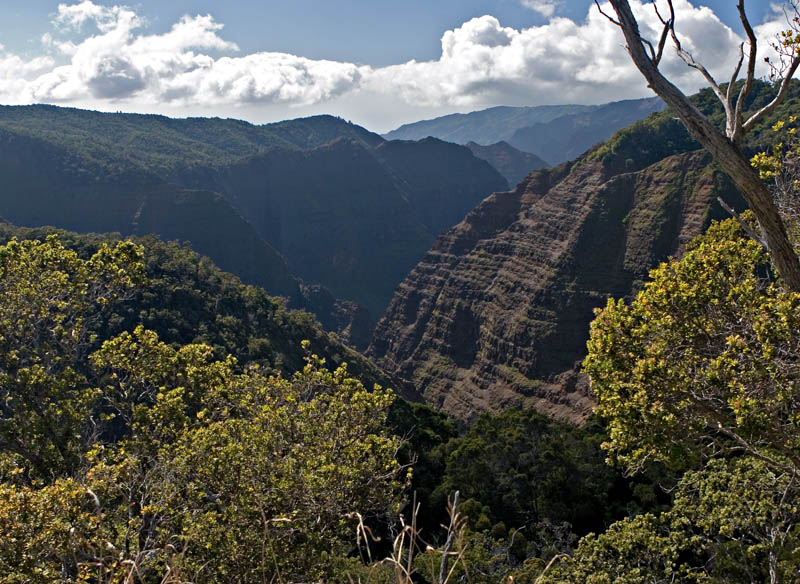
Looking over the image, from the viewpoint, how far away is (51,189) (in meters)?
176

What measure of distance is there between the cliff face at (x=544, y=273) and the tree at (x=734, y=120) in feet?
236

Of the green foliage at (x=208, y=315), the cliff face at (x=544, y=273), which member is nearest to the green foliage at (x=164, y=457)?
the green foliage at (x=208, y=315)

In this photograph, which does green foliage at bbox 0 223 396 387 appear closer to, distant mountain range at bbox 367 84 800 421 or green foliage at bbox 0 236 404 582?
distant mountain range at bbox 367 84 800 421

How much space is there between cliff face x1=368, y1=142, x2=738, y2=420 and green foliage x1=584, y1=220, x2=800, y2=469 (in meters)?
68.9

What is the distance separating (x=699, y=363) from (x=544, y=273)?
8913cm

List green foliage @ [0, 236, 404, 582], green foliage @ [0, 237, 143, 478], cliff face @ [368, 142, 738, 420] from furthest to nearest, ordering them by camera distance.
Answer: cliff face @ [368, 142, 738, 420] < green foliage @ [0, 237, 143, 478] < green foliage @ [0, 236, 404, 582]

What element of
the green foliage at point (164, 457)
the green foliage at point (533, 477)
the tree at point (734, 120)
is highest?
the tree at point (734, 120)

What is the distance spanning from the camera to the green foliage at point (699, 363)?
9555mm

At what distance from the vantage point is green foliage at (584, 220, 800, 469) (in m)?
9.55

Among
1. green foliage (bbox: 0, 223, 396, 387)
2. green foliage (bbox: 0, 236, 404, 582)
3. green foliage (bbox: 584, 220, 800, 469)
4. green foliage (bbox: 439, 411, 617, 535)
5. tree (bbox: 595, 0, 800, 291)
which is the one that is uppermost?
tree (bbox: 595, 0, 800, 291)

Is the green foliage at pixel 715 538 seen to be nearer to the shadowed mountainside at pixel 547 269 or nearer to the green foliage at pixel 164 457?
the green foliage at pixel 164 457

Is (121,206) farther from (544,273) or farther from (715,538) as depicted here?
(715,538)

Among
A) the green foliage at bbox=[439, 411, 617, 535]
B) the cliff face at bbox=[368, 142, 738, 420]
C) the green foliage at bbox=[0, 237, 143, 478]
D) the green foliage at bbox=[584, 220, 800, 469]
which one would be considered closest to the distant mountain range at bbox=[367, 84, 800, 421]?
the cliff face at bbox=[368, 142, 738, 420]

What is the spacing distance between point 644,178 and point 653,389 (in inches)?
3768
